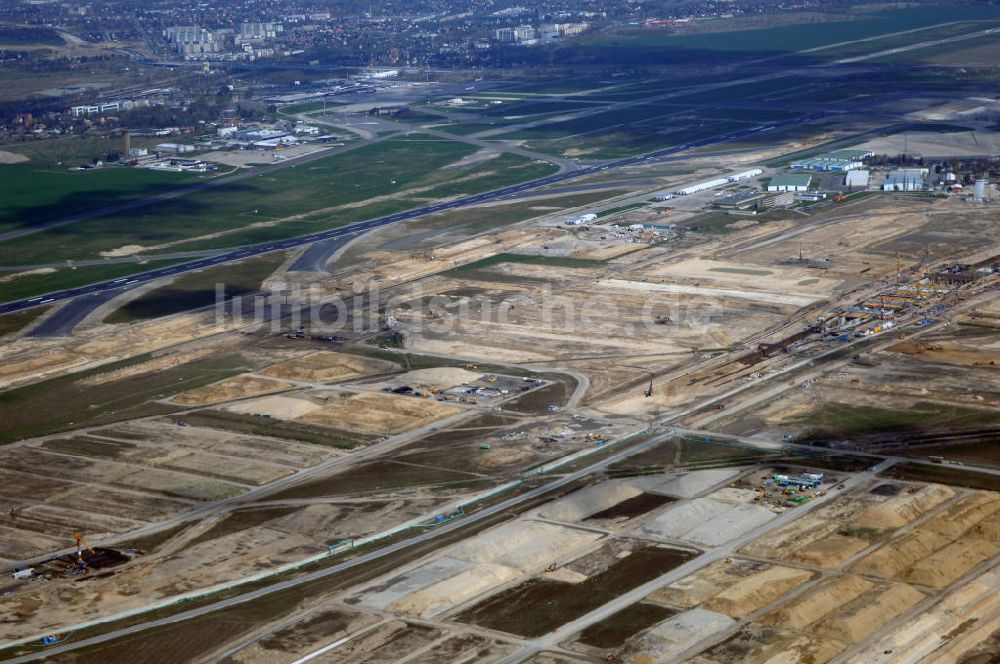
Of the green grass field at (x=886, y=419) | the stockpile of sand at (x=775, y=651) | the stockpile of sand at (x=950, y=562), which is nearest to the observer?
the stockpile of sand at (x=775, y=651)

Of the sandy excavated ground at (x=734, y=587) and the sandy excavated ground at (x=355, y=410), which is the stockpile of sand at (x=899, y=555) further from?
the sandy excavated ground at (x=355, y=410)

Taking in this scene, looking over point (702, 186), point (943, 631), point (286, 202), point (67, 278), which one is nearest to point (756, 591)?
point (943, 631)

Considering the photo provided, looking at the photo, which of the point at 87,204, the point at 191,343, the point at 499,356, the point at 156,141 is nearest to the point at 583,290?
the point at 499,356

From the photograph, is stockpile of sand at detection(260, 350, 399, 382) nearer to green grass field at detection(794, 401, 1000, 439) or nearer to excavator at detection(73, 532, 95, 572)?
excavator at detection(73, 532, 95, 572)

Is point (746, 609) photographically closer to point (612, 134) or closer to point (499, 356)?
point (499, 356)

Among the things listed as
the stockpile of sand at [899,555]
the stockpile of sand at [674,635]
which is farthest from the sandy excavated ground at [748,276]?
the stockpile of sand at [674,635]
